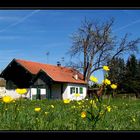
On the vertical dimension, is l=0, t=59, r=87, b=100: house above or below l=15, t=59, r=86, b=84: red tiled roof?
below

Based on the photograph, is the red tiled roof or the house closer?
the house

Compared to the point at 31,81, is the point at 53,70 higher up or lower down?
higher up

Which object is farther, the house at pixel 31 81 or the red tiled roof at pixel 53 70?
the red tiled roof at pixel 53 70

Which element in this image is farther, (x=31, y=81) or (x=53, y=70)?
(x=53, y=70)

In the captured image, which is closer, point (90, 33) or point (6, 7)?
point (6, 7)

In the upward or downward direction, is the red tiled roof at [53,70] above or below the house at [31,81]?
above

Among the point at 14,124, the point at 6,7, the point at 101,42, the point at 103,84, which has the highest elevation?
the point at 101,42
